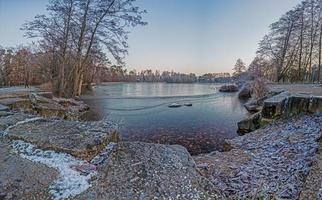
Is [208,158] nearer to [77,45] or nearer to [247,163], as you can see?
[247,163]

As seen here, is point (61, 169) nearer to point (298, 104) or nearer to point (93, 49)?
point (298, 104)

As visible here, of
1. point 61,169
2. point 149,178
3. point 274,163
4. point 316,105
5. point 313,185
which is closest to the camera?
point 313,185

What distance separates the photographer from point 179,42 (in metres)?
23.5

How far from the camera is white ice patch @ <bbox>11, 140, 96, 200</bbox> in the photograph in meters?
2.81

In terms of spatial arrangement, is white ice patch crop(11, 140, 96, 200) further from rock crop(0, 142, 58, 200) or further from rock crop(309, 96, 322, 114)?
rock crop(309, 96, 322, 114)

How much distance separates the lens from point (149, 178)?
311cm

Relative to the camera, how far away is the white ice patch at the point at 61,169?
2.81 metres

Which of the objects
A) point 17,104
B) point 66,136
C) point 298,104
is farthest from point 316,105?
point 17,104

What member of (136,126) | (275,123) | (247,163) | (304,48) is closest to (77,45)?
(136,126)

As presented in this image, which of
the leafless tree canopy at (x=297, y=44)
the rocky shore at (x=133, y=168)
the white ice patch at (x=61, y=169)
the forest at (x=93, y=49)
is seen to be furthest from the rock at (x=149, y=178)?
the leafless tree canopy at (x=297, y=44)

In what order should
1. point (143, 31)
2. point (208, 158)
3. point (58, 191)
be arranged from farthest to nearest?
1. point (143, 31)
2. point (208, 158)
3. point (58, 191)

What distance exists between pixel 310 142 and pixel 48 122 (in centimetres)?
550

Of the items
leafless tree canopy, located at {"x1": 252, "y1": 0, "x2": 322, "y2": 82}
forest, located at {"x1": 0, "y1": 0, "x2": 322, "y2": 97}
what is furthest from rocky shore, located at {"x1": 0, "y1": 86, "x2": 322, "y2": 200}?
leafless tree canopy, located at {"x1": 252, "y1": 0, "x2": 322, "y2": 82}

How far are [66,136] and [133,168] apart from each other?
1633 millimetres
